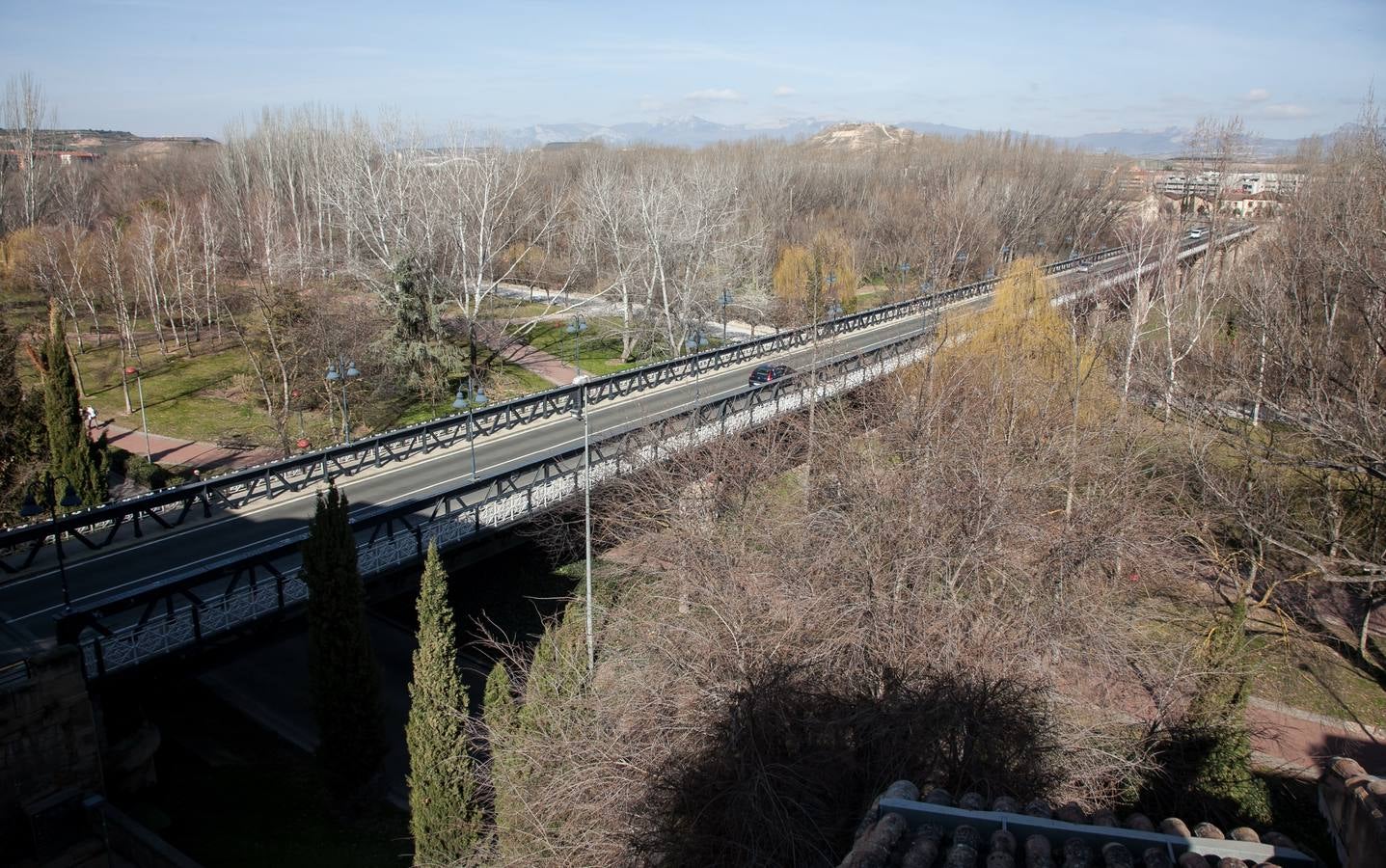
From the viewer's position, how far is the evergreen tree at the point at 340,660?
1390cm

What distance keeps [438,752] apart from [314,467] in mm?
11632

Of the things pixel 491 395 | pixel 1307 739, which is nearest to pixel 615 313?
pixel 491 395

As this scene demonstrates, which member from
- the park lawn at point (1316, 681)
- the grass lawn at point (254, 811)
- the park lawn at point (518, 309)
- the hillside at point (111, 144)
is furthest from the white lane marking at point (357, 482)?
the hillside at point (111, 144)

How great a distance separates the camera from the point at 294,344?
30.7m

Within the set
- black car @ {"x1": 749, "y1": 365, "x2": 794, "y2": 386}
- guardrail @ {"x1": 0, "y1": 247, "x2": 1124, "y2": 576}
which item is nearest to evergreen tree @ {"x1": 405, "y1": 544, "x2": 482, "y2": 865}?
guardrail @ {"x1": 0, "y1": 247, "x2": 1124, "y2": 576}

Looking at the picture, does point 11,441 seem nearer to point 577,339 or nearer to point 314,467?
point 314,467

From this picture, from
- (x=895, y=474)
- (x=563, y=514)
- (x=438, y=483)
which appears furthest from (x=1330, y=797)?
(x=438, y=483)

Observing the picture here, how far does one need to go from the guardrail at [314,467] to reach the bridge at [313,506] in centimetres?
5

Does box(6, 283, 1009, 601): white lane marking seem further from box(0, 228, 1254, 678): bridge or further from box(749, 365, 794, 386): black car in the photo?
box(749, 365, 794, 386): black car

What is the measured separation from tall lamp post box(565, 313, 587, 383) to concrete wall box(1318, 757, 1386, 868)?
18503 millimetres

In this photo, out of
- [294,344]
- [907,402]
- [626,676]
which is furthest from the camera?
[294,344]

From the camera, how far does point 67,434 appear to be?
22750 millimetres

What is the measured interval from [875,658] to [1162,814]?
4.87m

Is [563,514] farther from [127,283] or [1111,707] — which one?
[127,283]
